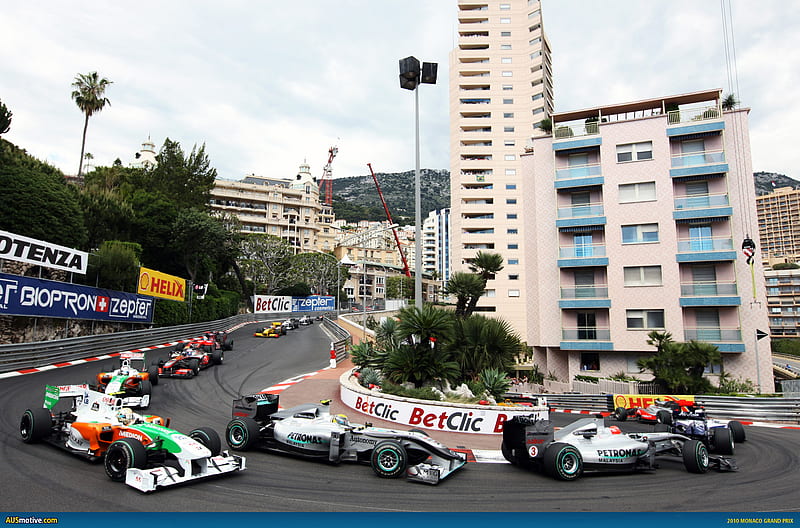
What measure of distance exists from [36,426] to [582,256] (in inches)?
1087

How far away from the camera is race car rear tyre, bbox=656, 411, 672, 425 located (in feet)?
41.7

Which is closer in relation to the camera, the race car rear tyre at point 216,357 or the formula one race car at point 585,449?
the formula one race car at point 585,449

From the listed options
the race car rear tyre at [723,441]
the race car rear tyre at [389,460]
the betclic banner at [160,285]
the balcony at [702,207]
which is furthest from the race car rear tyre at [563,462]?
the betclic banner at [160,285]

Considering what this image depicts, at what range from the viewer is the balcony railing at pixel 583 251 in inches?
1134

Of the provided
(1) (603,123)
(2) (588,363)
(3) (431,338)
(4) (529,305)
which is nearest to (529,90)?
(1) (603,123)

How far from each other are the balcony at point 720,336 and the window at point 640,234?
222 inches

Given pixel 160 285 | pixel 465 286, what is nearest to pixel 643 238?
pixel 465 286

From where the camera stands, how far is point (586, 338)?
28.3 m

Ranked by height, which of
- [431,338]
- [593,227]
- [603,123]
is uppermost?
[603,123]

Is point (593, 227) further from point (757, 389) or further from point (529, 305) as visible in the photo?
point (757, 389)

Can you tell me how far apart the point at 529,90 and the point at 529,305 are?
3967 cm

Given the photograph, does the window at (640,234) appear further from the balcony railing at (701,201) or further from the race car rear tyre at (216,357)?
the race car rear tyre at (216,357)

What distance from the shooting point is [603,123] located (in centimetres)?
2955

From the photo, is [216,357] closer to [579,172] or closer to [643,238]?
[579,172]
